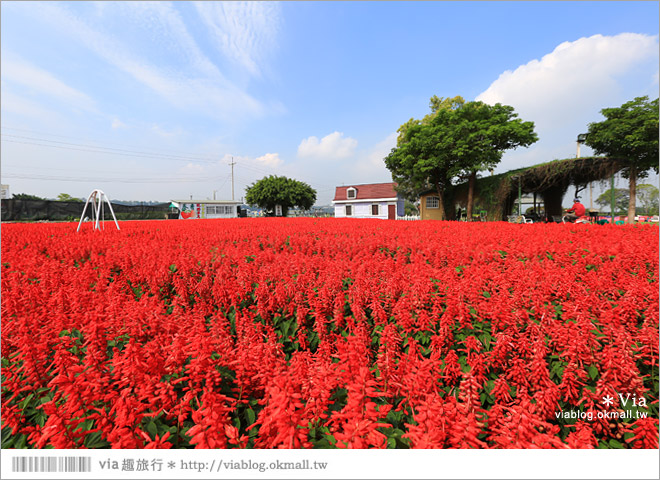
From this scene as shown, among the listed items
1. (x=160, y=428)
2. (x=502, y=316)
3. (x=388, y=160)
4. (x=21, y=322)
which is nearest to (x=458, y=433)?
(x=502, y=316)

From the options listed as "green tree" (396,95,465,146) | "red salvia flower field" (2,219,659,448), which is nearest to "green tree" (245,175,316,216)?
"green tree" (396,95,465,146)

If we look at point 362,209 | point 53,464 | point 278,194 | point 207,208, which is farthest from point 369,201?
point 53,464

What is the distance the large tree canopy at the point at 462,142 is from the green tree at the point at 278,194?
68.9 feet

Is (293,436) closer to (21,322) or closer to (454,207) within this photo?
(21,322)

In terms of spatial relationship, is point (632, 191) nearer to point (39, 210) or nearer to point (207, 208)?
point (39, 210)

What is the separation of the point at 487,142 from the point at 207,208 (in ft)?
144

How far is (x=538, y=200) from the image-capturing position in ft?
82.8

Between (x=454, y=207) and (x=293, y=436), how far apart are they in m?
26.7

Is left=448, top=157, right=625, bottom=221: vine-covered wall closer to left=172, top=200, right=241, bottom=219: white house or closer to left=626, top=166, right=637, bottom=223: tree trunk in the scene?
left=626, top=166, right=637, bottom=223: tree trunk

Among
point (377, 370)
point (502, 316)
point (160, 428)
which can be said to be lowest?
point (160, 428)

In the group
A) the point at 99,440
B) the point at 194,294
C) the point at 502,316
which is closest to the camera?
the point at 99,440

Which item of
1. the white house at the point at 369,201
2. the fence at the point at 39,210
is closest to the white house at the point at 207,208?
the fence at the point at 39,210

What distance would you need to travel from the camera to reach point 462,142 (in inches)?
815

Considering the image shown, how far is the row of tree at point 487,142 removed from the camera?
1775 centimetres
